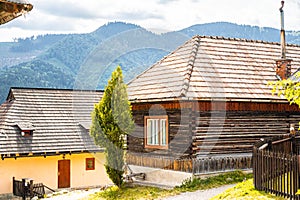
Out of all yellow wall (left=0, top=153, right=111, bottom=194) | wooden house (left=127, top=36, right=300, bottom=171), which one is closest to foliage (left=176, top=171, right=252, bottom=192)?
wooden house (left=127, top=36, right=300, bottom=171)

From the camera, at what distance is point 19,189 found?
19.3m

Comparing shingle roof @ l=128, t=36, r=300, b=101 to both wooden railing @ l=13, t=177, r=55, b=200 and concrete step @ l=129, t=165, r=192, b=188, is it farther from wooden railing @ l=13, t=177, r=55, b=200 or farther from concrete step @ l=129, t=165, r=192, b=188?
wooden railing @ l=13, t=177, r=55, b=200

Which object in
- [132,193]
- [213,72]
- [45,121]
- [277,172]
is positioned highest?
[213,72]

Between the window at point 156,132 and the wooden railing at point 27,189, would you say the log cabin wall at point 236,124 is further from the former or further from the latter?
the wooden railing at point 27,189

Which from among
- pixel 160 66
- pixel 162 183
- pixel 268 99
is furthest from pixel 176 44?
pixel 162 183

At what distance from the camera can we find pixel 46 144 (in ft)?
70.8

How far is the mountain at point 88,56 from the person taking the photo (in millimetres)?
19500

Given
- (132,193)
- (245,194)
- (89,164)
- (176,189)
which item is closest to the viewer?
(245,194)

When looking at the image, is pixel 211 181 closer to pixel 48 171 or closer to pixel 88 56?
pixel 88 56

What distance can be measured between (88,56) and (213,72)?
6.73 metres

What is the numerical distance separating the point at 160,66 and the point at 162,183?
5.16 m

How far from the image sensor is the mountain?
64.0 feet

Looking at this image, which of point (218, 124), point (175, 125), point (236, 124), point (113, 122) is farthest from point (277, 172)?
point (113, 122)

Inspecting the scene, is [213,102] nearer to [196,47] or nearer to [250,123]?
[250,123]
